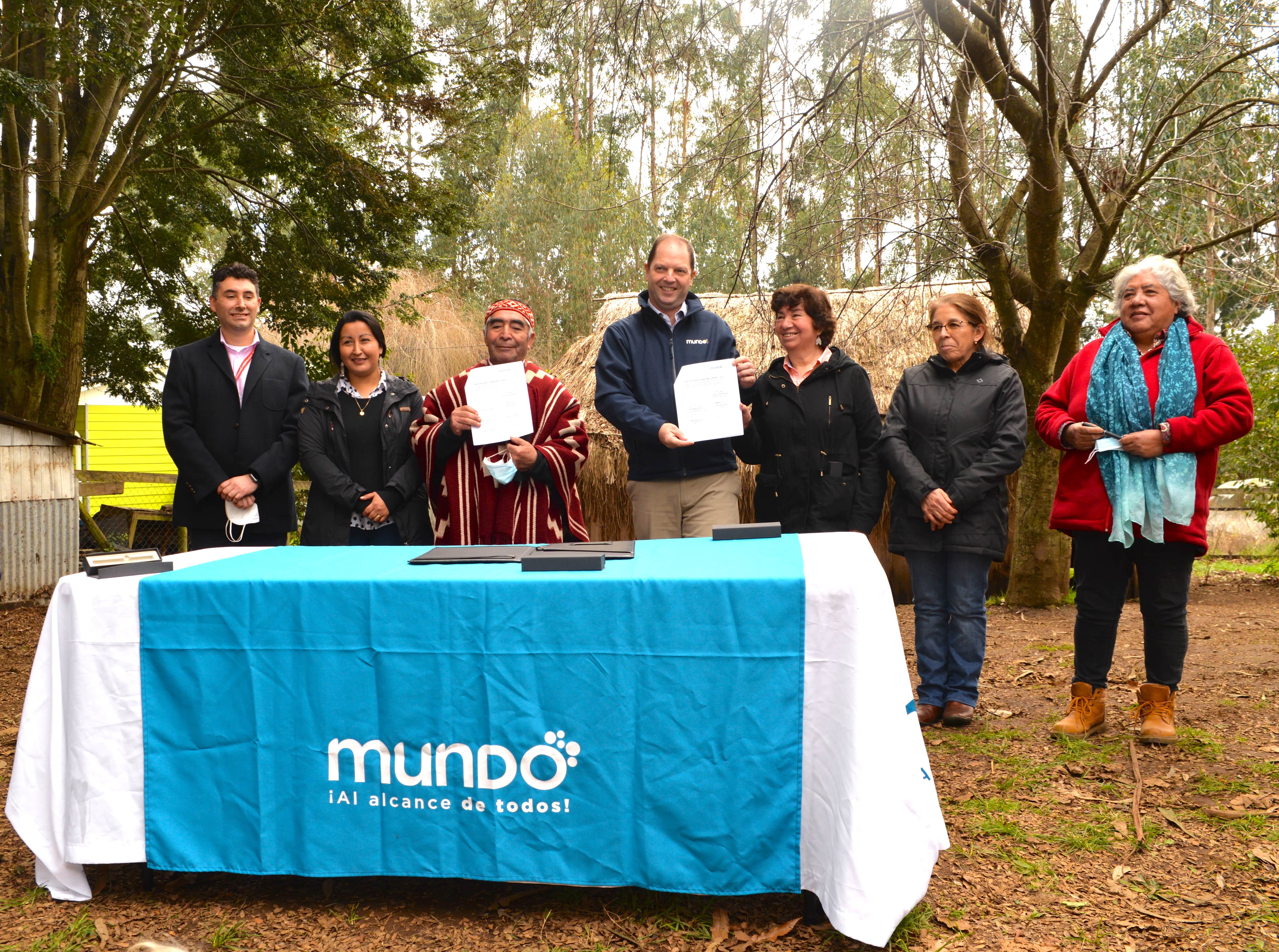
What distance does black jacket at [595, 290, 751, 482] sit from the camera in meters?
4.17

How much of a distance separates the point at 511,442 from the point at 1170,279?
2810mm

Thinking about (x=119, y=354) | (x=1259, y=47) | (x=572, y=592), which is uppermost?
(x=1259, y=47)

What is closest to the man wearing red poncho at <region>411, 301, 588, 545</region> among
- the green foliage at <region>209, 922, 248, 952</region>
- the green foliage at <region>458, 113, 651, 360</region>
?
the green foliage at <region>209, 922, 248, 952</region>

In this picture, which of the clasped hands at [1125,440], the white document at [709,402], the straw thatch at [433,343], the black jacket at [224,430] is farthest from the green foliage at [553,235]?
the clasped hands at [1125,440]

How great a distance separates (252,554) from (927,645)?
9.40ft

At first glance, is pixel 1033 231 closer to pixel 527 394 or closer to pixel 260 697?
pixel 527 394

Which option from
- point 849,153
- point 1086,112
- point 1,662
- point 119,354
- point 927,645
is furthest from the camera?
point 119,354

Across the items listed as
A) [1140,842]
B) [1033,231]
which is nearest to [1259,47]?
[1033,231]

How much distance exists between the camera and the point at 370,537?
13.6 ft

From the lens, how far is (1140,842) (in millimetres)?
3133

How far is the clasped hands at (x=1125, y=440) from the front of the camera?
12.3ft

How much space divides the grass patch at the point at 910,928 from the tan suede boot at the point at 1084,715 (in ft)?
5.81

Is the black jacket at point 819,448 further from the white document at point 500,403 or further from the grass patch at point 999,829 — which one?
the grass patch at point 999,829

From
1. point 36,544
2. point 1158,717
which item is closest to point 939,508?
Answer: point 1158,717
